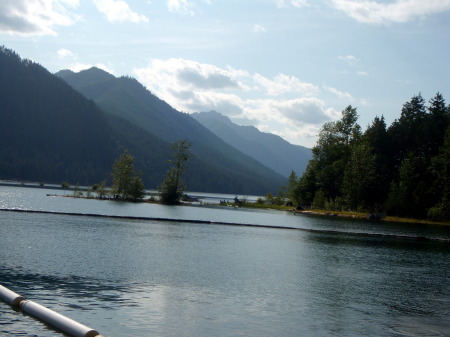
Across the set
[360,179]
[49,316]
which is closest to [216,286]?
[49,316]

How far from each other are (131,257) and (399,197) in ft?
322

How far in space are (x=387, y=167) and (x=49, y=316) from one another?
440 ft

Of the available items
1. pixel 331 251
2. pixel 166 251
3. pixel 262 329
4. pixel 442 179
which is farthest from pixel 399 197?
pixel 262 329

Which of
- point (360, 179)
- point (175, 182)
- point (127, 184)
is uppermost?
point (360, 179)

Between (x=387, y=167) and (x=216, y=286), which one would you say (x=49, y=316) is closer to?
(x=216, y=286)

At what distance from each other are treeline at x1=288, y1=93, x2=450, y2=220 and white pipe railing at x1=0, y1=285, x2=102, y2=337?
10434cm

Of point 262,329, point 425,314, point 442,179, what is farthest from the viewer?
point 442,179

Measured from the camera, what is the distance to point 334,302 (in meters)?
27.7

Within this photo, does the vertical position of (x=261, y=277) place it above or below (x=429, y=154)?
below

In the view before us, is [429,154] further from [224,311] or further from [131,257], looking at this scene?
[224,311]

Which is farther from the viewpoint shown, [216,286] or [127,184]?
[127,184]

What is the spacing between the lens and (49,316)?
63.8ft

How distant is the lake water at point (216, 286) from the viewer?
2159 cm

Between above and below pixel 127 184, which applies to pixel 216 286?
below
